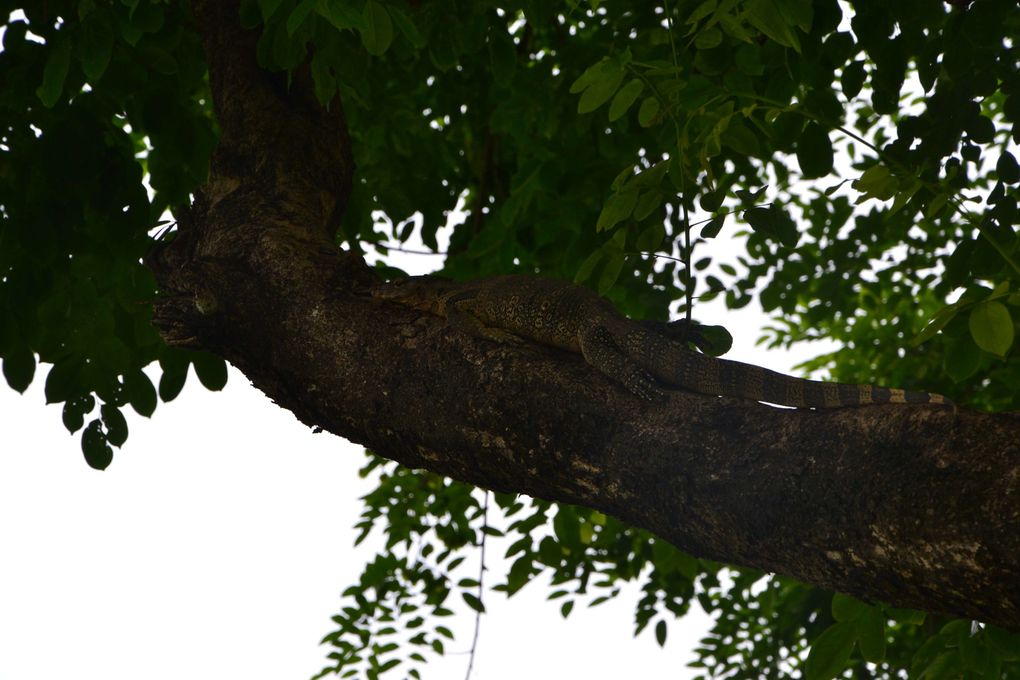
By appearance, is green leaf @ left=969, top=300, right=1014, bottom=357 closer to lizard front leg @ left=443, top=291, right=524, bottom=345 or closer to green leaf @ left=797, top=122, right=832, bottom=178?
lizard front leg @ left=443, top=291, right=524, bottom=345

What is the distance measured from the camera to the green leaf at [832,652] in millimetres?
2676

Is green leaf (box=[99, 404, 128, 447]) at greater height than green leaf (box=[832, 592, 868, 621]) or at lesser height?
greater

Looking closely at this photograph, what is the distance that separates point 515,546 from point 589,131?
2.01 meters

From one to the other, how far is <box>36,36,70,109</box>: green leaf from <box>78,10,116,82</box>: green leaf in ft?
0.21

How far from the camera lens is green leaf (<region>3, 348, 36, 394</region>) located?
13.1 ft

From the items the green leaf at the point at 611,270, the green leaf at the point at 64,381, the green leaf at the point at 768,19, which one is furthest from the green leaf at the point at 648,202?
the green leaf at the point at 64,381

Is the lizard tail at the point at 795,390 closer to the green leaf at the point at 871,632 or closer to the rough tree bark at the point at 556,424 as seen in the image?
the rough tree bark at the point at 556,424

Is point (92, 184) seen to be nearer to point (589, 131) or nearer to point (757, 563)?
point (589, 131)

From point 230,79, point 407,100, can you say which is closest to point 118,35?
point 230,79

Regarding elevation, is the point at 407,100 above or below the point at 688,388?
above

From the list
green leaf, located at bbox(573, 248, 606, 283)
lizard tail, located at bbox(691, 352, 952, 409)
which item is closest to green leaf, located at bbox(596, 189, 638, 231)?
green leaf, located at bbox(573, 248, 606, 283)

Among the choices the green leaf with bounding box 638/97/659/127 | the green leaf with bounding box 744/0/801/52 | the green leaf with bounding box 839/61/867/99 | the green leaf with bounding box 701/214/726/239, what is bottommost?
the green leaf with bounding box 701/214/726/239

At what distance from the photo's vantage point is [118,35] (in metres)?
3.62

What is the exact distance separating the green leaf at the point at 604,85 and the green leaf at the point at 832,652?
155cm
